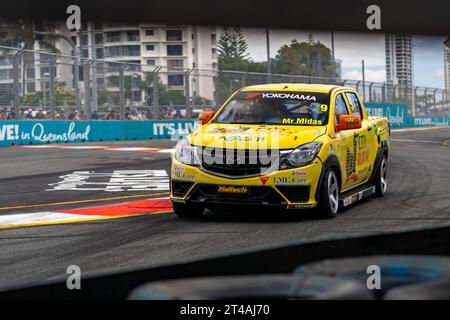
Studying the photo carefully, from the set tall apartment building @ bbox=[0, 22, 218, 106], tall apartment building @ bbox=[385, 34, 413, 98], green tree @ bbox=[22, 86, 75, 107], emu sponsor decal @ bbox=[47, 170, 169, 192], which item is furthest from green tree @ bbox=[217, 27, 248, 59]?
emu sponsor decal @ bbox=[47, 170, 169, 192]

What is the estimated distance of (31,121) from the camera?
26.2m

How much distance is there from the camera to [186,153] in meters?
8.63

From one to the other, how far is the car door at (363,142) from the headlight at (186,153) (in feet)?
7.69

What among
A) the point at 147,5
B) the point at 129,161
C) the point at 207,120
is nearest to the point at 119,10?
the point at 147,5

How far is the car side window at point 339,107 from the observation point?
962cm

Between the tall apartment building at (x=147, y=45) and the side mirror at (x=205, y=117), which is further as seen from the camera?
the tall apartment building at (x=147, y=45)

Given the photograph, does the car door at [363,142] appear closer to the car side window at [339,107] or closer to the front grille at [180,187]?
the car side window at [339,107]

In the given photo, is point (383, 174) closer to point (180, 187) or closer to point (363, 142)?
point (363, 142)

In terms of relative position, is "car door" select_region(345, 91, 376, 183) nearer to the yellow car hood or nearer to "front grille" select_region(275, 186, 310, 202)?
the yellow car hood

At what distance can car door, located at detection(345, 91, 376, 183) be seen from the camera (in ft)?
32.6

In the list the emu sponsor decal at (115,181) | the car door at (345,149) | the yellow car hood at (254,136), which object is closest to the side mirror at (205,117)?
the yellow car hood at (254,136)

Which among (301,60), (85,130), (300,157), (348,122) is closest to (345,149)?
(348,122)

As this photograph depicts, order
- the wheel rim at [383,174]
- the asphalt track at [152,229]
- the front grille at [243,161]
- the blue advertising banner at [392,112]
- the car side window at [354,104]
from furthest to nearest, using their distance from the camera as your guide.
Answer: the blue advertising banner at [392,112] < the wheel rim at [383,174] < the car side window at [354,104] < the front grille at [243,161] < the asphalt track at [152,229]

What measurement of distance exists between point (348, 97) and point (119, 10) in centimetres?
500
